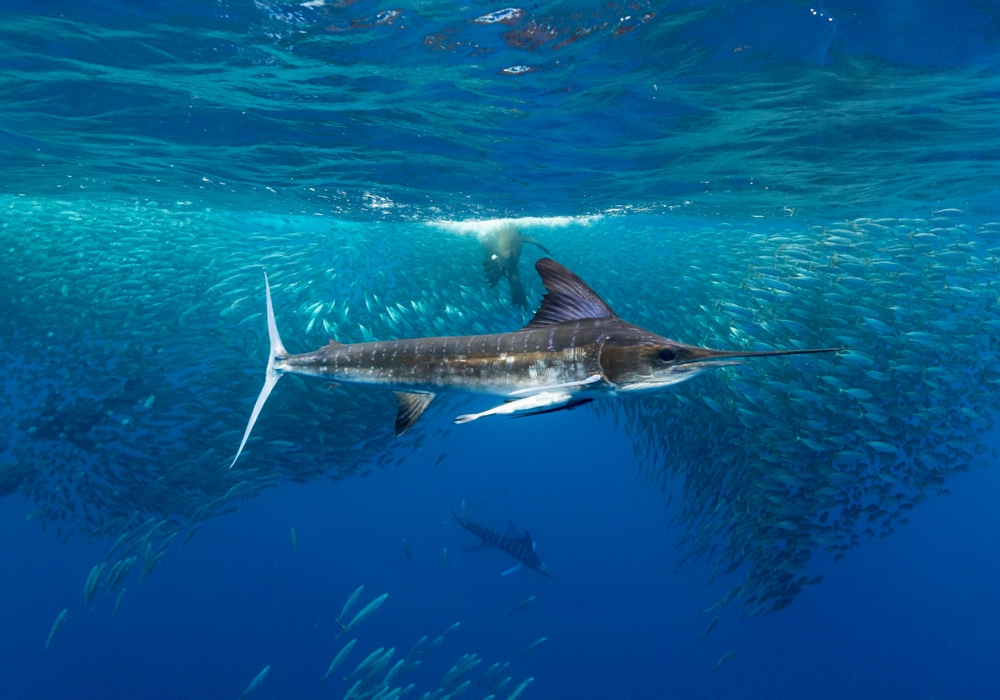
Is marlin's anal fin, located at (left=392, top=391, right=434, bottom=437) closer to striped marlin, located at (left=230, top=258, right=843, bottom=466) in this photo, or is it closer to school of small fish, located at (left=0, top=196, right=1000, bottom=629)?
striped marlin, located at (left=230, top=258, right=843, bottom=466)

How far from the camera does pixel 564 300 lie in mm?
3414

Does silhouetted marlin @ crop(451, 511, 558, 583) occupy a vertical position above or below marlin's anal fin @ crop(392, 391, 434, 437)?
below

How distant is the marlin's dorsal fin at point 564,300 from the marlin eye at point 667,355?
25.7 inches

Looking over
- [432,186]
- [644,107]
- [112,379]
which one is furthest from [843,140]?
[112,379]

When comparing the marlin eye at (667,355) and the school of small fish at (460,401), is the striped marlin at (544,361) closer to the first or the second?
the marlin eye at (667,355)

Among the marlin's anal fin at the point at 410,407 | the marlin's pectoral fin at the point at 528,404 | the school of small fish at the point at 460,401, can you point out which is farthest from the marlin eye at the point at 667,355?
the school of small fish at the point at 460,401

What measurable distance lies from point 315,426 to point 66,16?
7155 mm

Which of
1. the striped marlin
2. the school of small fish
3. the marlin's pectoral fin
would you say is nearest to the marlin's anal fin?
the striped marlin

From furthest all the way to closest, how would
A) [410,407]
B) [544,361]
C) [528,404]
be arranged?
[410,407]
[544,361]
[528,404]

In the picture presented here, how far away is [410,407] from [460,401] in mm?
10024

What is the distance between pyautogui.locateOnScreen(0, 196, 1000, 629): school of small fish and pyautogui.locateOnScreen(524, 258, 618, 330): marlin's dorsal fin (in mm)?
5196

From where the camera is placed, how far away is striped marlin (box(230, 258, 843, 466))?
277 cm

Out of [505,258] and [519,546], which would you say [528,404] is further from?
[519,546]

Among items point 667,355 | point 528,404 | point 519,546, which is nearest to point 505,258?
point 519,546
